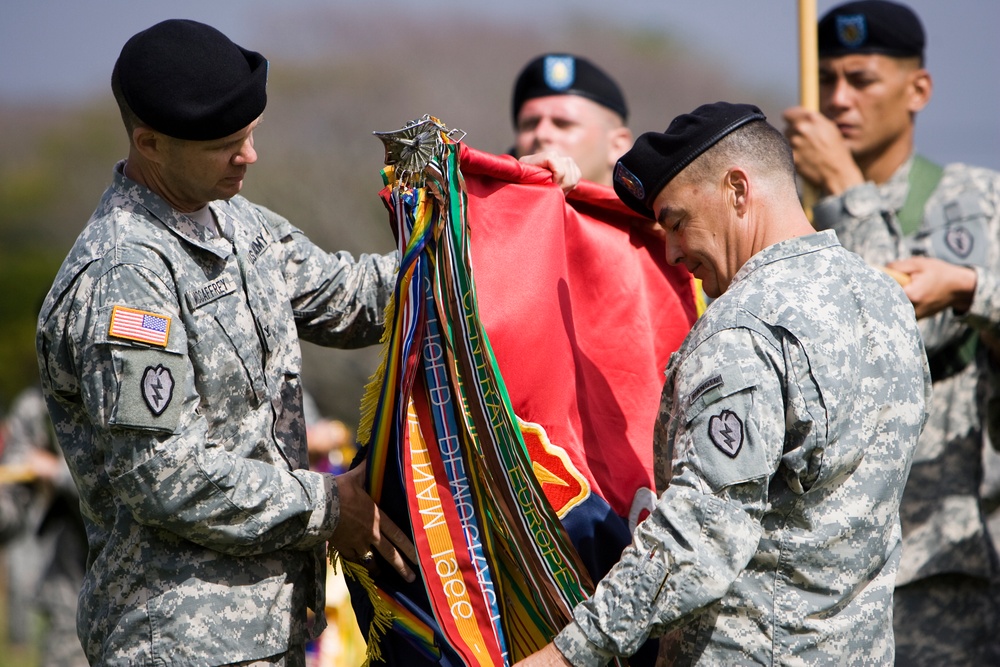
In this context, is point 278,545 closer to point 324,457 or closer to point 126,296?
point 126,296

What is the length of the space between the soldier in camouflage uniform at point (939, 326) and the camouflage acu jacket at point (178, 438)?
7.11 feet

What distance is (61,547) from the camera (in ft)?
21.2

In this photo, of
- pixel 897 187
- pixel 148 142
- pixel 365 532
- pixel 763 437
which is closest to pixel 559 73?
pixel 897 187

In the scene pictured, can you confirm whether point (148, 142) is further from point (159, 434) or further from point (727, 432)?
point (727, 432)

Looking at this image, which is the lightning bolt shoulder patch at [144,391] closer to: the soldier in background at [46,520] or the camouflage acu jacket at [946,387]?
the camouflage acu jacket at [946,387]

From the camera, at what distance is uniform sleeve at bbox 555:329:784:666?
2.41 m

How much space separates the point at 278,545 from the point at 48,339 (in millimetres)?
781

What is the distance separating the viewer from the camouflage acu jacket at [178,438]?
264 centimetres

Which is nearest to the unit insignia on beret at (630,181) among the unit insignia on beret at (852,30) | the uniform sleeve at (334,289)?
the uniform sleeve at (334,289)

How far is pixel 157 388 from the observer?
2.62m

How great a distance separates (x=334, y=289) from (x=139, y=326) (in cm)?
86

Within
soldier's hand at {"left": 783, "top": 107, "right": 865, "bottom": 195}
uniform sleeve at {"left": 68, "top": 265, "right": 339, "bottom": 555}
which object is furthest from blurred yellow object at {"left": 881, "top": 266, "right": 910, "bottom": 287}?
uniform sleeve at {"left": 68, "top": 265, "right": 339, "bottom": 555}

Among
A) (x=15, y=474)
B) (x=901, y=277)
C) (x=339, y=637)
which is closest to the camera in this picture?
(x=901, y=277)

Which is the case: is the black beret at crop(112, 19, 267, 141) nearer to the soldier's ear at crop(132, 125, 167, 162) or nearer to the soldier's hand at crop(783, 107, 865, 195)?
the soldier's ear at crop(132, 125, 167, 162)
